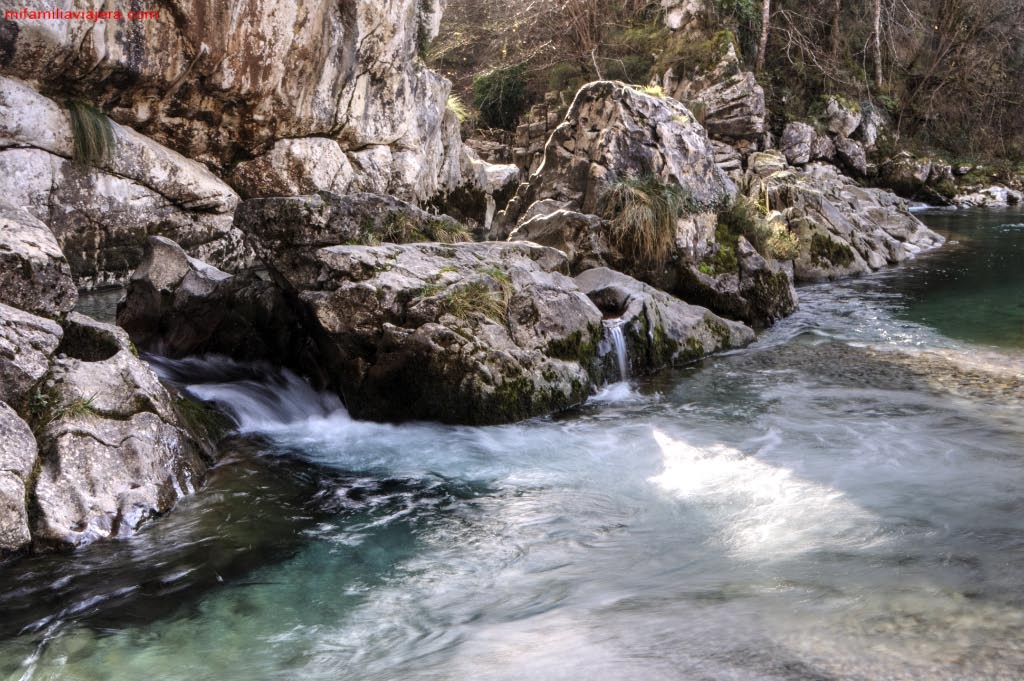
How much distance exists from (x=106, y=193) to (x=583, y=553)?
8508 millimetres

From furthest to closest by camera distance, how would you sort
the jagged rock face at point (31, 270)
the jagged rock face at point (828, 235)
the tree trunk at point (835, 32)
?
the tree trunk at point (835, 32) → the jagged rock face at point (828, 235) → the jagged rock face at point (31, 270)

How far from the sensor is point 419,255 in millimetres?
6730

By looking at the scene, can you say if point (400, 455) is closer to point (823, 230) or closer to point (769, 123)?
point (823, 230)

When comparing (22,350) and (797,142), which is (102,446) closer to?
(22,350)

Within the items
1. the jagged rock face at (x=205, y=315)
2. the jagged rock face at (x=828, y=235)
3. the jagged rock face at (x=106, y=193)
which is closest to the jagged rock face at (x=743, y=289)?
the jagged rock face at (x=828, y=235)

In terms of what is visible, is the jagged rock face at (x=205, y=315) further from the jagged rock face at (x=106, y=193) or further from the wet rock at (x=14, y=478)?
the wet rock at (x=14, y=478)

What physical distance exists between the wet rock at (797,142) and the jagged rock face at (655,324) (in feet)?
60.4

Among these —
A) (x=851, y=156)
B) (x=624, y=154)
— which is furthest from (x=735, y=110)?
(x=624, y=154)

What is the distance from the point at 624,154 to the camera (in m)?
10.2

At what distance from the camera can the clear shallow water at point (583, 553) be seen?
2.96 meters

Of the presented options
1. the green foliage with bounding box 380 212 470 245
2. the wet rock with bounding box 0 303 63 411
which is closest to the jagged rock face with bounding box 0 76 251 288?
the green foliage with bounding box 380 212 470 245

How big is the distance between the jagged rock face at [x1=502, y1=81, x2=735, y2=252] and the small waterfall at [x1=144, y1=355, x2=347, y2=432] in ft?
15.0

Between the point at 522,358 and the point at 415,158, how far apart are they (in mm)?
8541

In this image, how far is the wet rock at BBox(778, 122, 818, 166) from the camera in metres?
25.0
